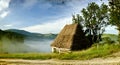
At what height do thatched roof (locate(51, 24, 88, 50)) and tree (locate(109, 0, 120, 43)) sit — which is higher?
tree (locate(109, 0, 120, 43))

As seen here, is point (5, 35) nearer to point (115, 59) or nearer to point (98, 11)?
point (98, 11)

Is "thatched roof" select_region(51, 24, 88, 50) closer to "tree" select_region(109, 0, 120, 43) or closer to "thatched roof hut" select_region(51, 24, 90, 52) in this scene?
"thatched roof hut" select_region(51, 24, 90, 52)

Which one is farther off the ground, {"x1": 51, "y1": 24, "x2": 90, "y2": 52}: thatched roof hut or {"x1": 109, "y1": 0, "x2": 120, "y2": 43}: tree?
{"x1": 109, "y1": 0, "x2": 120, "y2": 43}: tree

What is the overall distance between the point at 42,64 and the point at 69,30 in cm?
3409

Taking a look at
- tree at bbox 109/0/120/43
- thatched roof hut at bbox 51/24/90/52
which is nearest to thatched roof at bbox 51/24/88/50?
thatched roof hut at bbox 51/24/90/52

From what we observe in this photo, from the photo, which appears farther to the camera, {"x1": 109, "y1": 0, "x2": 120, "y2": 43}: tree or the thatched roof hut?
the thatched roof hut

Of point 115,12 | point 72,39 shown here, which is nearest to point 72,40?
point 72,39

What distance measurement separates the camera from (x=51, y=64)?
3822 centimetres

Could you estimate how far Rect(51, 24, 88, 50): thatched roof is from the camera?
6656 cm

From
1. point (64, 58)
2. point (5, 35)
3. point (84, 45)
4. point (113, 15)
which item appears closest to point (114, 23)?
point (113, 15)

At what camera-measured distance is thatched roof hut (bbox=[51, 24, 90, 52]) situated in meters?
66.6

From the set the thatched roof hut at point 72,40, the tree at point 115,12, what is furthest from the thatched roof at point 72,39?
the tree at point 115,12

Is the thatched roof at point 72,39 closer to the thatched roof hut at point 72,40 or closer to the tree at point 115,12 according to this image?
the thatched roof hut at point 72,40

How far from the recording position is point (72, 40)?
219 feet
